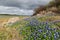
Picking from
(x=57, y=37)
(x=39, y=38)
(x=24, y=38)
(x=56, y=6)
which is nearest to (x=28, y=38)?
(x=24, y=38)

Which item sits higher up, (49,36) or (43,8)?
(49,36)

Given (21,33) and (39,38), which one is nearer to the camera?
(39,38)

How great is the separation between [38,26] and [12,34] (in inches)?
50.8

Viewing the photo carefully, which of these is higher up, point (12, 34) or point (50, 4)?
point (12, 34)

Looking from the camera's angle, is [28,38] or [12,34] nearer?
[28,38]

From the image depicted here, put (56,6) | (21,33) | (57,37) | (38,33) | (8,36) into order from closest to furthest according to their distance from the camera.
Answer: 1. (57,37)
2. (38,33)
3. (8,36)
4. (21,33)
5. (56,6)

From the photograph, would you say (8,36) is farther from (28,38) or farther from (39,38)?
(39,38)

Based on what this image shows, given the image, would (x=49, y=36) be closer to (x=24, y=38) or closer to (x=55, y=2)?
(x=24, y=38)

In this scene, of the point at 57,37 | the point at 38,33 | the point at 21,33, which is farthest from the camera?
the point at 21,33

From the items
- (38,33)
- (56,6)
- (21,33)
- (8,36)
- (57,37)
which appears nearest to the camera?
(57,37)

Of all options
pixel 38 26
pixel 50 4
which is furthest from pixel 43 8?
pixel 38 26

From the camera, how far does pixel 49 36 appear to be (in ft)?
22.6

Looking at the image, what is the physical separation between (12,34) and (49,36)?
5.97 ft

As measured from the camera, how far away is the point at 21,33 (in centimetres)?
857
